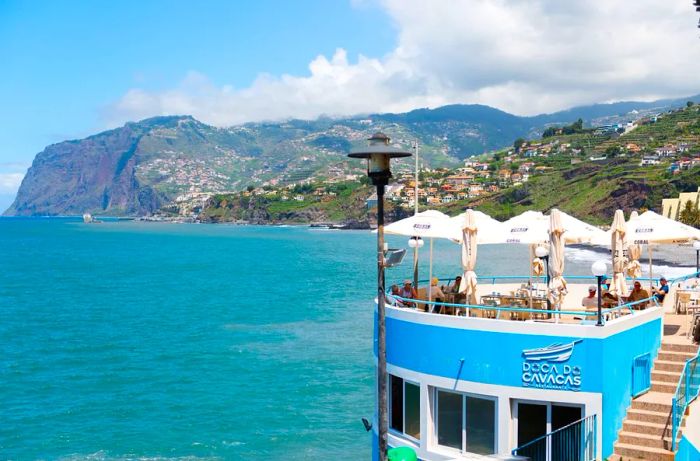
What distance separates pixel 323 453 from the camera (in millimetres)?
24750

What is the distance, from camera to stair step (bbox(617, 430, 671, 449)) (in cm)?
1117

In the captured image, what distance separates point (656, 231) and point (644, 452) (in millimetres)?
6717

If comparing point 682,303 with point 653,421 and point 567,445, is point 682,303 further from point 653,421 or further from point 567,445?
point 567,445

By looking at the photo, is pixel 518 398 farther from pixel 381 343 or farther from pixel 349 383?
pixel 349 383

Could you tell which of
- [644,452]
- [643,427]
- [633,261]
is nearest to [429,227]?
[643,427]

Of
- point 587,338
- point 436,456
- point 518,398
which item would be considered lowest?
point 436,456

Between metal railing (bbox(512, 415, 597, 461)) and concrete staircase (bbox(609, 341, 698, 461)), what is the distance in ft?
1.98

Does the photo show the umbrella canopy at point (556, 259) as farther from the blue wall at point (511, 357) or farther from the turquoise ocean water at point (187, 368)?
the turquoise ocean water at point (187, 368)

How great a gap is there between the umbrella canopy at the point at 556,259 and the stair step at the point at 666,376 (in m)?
2.10

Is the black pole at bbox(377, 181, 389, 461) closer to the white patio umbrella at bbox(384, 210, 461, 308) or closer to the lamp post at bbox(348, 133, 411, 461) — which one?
the lamp post at bbox(348, 133, 411, 461)

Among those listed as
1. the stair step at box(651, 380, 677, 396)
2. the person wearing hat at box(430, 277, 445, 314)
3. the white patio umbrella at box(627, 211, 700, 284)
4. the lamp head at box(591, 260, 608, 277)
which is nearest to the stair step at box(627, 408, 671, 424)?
the stair step at box(651, 380, 677, 396)

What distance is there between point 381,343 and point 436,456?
273cm

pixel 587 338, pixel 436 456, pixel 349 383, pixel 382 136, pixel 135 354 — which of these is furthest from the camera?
pixel 135 354

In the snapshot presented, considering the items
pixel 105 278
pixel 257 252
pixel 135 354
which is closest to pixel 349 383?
pixel 135 354
